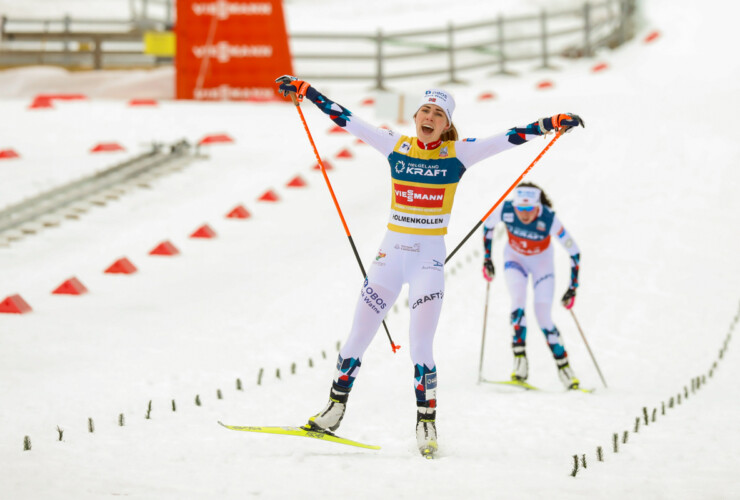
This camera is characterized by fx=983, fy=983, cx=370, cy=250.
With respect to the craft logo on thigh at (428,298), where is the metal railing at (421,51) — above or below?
above

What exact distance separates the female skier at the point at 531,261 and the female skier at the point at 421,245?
252 cm

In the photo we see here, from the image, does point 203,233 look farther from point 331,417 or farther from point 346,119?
point 331,417

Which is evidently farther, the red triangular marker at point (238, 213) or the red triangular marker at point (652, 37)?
the red triangular marker at point (652, 37)

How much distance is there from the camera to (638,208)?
14656mm

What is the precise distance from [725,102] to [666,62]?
13.0ft

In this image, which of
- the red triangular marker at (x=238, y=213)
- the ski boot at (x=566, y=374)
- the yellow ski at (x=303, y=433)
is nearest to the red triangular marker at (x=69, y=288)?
the red triangular marker at (x=238, y=213)

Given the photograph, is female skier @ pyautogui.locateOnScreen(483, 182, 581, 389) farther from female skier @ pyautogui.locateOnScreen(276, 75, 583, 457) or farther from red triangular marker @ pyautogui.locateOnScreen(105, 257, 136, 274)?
red triangular marker @ pyautogui.locateOnScreen(105, 257, 136, 274)

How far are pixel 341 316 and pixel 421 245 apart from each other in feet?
15.2

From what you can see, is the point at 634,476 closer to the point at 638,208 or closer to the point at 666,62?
the point at 638,208

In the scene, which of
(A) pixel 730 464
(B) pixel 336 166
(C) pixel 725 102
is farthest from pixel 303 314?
(C) pixel 725 102

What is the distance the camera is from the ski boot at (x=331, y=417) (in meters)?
6.35

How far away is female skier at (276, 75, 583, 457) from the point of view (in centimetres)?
628

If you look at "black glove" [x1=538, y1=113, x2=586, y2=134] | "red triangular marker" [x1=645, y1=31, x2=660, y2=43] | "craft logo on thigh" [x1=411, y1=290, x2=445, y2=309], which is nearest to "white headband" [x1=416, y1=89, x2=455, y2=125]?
"black glove" [x1=538, y1=113, x2=586, y2=134]

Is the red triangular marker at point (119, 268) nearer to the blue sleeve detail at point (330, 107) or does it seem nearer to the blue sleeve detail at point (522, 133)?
the blue sleeve detail at point (330, 107)
